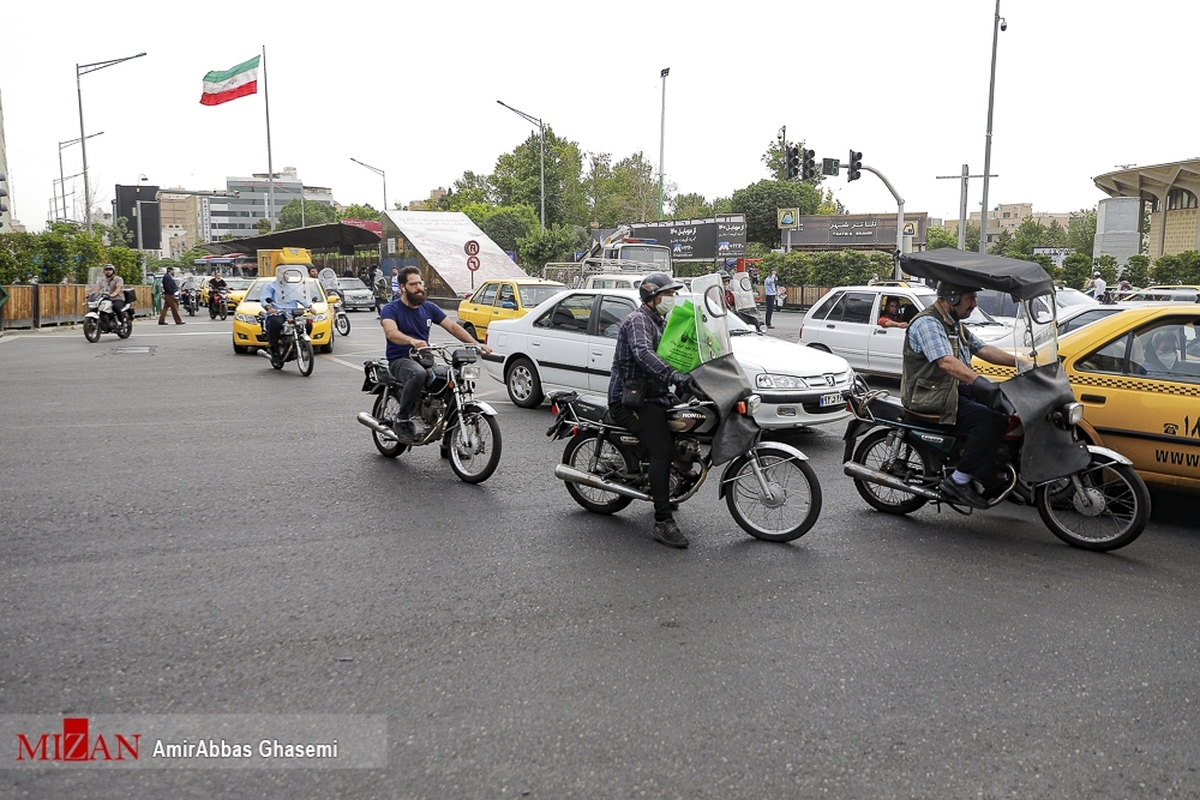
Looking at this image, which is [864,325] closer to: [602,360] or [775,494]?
[602,360]

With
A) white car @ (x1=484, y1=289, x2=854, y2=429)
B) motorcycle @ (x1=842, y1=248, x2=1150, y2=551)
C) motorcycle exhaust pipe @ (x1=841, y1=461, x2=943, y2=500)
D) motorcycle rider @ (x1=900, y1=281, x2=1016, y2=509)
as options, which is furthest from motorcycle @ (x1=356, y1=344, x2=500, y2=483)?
motorcycle rider @ (x1=900, y1=281, x2=1016, y2=509)

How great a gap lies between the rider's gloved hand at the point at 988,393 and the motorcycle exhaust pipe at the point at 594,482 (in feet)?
7.27

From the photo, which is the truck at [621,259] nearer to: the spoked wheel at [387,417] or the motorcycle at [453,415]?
the spoked wheel at [387,417]

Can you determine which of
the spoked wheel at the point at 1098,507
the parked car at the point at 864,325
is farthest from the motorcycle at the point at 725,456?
the parked car at the point at 864,325

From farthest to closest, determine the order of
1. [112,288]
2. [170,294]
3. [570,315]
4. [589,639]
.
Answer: [170,294], [112,288], [570,315], [589,639]

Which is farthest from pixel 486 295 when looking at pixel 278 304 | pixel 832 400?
pixel 832 400

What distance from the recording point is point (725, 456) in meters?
5.95

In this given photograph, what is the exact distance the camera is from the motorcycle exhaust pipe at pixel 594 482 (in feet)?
21.0

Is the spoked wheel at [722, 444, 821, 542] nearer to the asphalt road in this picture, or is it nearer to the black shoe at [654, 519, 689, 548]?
the asphalt road

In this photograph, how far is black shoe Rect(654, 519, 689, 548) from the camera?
19.5 ft

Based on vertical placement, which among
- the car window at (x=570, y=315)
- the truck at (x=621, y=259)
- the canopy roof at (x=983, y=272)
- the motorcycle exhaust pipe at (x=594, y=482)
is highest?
the truck at (x=621, y=259)

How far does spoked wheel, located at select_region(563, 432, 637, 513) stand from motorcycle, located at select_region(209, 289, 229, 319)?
94.8ft

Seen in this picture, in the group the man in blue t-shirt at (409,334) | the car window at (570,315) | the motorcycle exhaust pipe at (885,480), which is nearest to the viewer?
the motorcycle exhaust pipe at (885,480)

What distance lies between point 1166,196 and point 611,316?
52568 millimetres
